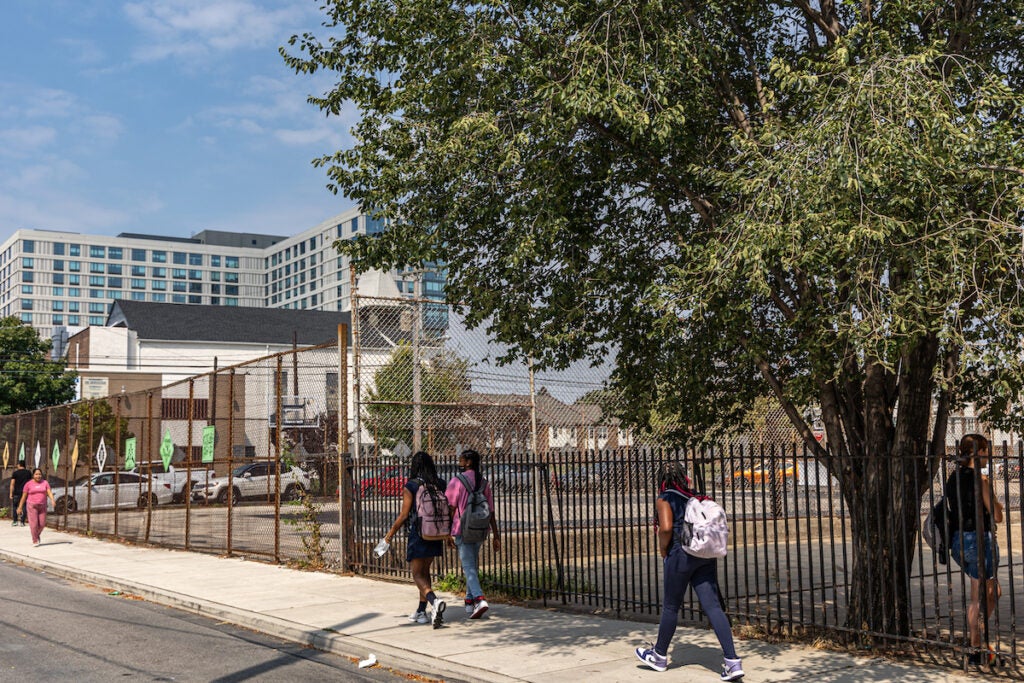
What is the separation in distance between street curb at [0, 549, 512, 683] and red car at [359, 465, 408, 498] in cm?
259

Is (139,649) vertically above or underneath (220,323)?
underneath

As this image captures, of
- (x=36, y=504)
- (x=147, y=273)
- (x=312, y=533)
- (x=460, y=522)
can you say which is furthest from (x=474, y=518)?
(x=147, y=273)

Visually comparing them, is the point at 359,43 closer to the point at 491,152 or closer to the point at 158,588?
the point at 491,152

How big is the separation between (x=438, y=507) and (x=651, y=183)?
13.1 ft

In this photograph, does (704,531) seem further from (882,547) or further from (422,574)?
(422,574)

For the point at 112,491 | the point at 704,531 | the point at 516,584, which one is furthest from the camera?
the point at 112,491

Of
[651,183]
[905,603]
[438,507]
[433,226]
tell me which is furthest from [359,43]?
[905,603]

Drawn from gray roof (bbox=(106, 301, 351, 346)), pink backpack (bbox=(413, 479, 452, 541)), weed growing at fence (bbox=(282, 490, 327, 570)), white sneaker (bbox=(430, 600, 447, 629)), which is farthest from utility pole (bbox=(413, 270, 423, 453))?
gray roof (bbox=(106, 301, 351, 346))

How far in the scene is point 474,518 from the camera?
10648mm

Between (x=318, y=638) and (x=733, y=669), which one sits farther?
(x=318, y=638)

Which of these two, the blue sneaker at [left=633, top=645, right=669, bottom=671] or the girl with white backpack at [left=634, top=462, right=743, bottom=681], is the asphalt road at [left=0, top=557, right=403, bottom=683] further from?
the girl with white backpack at [left=634, top=462, right=743, bottom=681]

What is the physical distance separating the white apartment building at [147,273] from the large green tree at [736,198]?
141538 mm

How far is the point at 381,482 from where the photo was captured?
45.7 feet

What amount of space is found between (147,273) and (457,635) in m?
176
